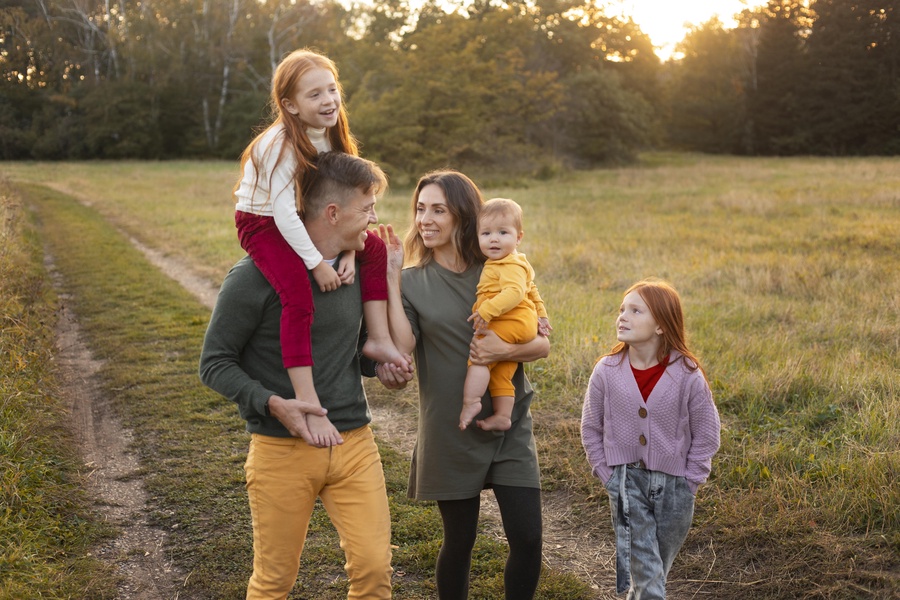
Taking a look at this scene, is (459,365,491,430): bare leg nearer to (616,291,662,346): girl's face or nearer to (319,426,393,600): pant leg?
(319,426,393,600): pant leg

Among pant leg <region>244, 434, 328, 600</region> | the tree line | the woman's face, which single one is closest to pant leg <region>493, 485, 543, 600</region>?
pant leg <region>244, 434, 328, 600</region>

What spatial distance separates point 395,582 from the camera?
145 inches

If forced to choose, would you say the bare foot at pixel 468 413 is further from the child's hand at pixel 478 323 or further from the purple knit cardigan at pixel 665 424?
the purple knit cardigan at pixel 665 424

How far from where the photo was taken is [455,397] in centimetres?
281

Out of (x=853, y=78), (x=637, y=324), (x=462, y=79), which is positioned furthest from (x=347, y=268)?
(x=462, y=79)

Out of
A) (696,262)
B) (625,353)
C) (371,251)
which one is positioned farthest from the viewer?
(696,262)

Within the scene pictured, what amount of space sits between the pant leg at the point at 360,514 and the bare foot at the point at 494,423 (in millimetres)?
399

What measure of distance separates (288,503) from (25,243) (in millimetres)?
11336

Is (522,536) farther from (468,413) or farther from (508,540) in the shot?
(468,413)

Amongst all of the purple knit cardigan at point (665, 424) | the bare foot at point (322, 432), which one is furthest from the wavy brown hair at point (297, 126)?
the purple knit cardigan at point (665, 424)

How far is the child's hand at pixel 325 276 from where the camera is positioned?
2480 millimetres

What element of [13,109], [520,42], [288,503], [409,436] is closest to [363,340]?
[288,503]

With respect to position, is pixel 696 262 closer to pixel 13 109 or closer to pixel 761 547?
pixel 761 547

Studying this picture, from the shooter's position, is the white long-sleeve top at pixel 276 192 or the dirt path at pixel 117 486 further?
the dirt path at pixel 117 486
